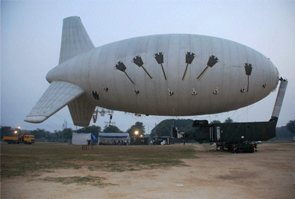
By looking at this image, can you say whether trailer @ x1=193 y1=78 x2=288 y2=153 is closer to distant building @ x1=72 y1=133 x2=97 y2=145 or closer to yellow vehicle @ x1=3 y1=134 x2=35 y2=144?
distant building @ x1=72 y1=133 x2=97 y2=145

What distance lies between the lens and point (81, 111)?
3744 cm

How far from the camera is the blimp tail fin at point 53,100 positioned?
95.6 feet

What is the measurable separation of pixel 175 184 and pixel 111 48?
21.9 metres

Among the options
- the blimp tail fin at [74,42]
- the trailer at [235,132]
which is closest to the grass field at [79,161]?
the trailer at [235,132]

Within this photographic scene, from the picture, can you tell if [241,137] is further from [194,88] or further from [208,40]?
[208,40]

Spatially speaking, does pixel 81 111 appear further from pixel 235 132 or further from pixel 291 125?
pixel 291 125

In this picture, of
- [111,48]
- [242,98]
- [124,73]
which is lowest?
[242,98]

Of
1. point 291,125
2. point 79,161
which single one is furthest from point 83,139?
point 291,125

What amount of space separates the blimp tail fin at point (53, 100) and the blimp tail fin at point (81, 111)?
3252 millimetres

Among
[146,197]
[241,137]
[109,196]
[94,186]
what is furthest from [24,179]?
[241,137]

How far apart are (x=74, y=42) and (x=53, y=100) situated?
972 cm

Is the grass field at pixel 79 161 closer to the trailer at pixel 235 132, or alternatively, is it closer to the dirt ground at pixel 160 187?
the dirt ground at pixel 160 187

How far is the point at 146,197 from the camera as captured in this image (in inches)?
398

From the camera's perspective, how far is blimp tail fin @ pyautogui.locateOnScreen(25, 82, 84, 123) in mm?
29141
